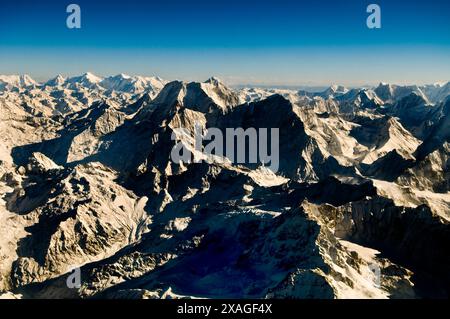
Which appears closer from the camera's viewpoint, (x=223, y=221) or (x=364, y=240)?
(x=364, y=240)

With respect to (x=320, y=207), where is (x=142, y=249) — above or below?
below

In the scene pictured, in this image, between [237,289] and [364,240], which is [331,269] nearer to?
[237,289]

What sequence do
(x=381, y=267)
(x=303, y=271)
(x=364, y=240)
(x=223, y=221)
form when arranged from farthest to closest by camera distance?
(x=223, y=221) → (x=364, y=240) → (x=381, y=267) → (x=303, y=271)

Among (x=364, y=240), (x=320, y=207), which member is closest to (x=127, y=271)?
(x=320, y=207)

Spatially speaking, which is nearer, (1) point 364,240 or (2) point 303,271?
(2) point 303,271

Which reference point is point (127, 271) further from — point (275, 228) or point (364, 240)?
point (364, 240)

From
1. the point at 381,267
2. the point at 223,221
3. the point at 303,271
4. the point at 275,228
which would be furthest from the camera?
the point at 223,221
